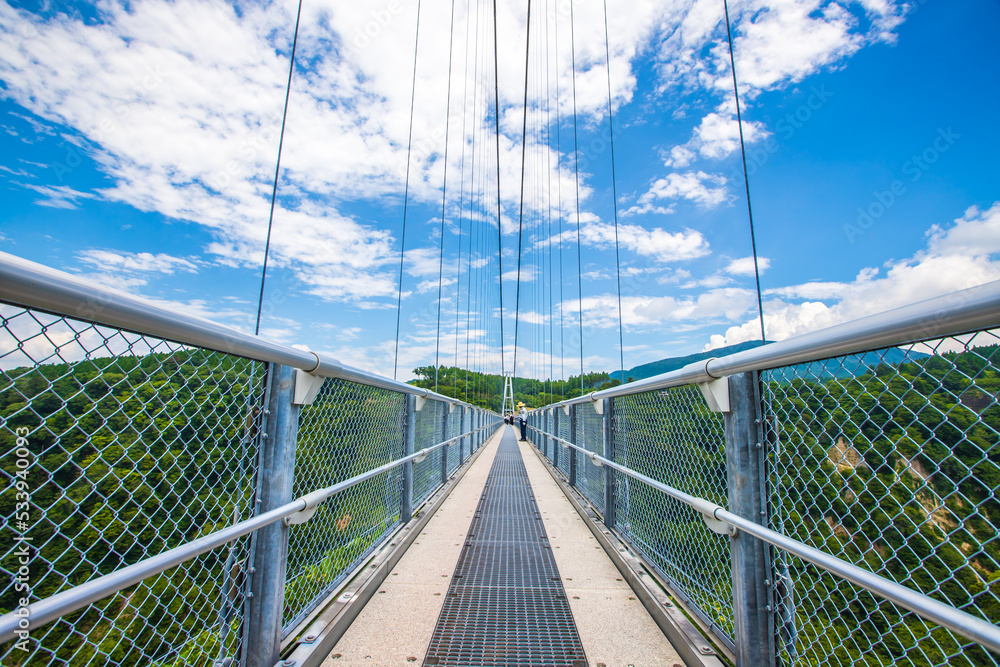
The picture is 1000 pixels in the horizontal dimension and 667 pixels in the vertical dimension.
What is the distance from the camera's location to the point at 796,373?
3.97ft

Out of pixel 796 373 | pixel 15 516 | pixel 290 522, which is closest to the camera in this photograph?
pixel 15 516

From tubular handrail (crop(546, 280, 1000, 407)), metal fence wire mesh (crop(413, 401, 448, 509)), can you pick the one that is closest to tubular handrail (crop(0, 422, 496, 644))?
tubular handrail (crop(546, 280, 1000, 407))

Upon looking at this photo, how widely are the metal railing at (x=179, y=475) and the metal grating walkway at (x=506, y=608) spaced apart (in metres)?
0.57

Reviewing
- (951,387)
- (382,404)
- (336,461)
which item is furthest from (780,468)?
(382,404)

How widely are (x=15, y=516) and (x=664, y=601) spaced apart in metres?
2.09

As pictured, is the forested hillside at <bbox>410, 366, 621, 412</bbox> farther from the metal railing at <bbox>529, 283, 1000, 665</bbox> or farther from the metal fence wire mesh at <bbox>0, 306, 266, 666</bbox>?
the metal fence wire mesh at <bbox>0, 306, 266, 666</bbox>

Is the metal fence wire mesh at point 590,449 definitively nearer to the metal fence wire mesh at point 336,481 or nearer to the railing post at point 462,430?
the metal fence wire mesh at point 336,481

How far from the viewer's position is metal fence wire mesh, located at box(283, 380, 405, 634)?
68.9 inches

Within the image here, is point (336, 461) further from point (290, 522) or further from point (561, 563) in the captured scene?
point (561, 563)

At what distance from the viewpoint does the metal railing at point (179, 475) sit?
0.81m

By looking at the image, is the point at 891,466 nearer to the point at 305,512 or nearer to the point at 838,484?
the point at 838,484

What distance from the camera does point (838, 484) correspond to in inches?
48.8

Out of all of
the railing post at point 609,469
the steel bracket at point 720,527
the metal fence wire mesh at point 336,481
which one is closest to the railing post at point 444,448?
the metal fence wire mesh at point 336,481

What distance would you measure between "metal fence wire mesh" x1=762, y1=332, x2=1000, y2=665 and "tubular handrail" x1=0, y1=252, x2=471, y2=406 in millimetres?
1462
